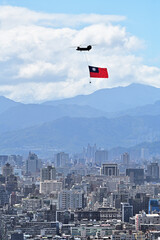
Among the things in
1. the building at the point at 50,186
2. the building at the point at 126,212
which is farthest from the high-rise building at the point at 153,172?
the building at the point at 126,212

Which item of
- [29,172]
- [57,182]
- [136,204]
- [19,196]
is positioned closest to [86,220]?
[136,204]

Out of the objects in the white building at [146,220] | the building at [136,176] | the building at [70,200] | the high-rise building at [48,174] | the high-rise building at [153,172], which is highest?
the high-rise building at [153,172]

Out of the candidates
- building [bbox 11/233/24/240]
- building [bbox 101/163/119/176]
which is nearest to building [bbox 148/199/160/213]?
building [bbox 11/233/24/240]

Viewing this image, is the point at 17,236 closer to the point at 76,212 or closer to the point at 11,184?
the point at 76,212

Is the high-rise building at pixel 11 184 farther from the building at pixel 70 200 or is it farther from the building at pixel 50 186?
the building at pixel 70 200

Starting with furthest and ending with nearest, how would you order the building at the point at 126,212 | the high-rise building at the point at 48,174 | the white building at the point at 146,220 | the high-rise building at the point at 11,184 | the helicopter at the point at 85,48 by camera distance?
the high-rise building at the point at 48,174 → the high-rise building at the point at 11,184 → the building at the point at 126,212 → the white building at the point at 146,220 → the helicopter at the point at 85,48

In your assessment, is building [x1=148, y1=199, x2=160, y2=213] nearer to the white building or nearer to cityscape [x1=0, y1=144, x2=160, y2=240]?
cityscape [x1=0, y1=144, x2=160, y2=240]

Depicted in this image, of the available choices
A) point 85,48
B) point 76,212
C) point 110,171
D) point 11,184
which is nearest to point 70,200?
point 76,212

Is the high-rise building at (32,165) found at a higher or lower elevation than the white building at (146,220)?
higher

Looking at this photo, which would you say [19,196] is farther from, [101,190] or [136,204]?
[136,204]
